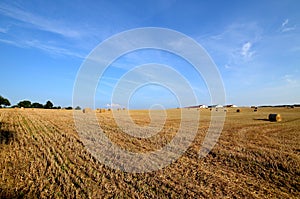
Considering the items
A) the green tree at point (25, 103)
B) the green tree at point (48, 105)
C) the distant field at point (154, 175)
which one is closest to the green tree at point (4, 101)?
the green tree at point (25, 103)

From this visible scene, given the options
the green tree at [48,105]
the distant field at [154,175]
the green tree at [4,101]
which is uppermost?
the green tree at [4,101]

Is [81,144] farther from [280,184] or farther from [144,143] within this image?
[280,184]

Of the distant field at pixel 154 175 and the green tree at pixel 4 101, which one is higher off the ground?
the green tree at pixel 4 101

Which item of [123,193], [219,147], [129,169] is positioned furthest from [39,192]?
[219,147]

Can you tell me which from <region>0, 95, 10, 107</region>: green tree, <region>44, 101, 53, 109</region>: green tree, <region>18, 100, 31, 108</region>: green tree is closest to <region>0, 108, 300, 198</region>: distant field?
<region>44, 101, 53, 109</region>: green tree

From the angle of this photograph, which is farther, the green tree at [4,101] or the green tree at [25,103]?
the green tree at [25,103]

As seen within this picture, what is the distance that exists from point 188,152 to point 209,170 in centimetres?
224

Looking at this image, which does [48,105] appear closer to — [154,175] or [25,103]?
[25,103]

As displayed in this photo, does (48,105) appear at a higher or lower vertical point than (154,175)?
higher

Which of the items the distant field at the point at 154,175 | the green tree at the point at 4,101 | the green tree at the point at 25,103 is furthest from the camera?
the green tree at the point at 25,103

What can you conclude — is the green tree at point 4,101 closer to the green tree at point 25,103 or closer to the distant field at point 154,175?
the green tree at point 25,103

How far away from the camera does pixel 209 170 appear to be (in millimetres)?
7258

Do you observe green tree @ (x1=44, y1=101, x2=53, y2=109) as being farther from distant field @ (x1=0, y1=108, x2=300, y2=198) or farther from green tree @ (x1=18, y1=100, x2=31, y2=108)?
distant field @ (x1=0, y1=108, x2=300, y2=198)

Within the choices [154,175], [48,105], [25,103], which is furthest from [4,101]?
[154,175]
